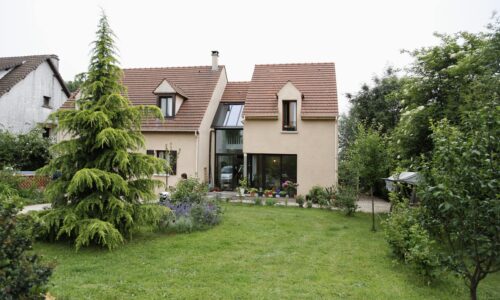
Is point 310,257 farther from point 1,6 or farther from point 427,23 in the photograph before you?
Answer: point 1,6

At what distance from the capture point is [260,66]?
2309cm

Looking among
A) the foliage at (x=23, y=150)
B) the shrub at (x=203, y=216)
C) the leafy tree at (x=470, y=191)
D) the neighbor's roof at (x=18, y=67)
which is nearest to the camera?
the leafy tree at (x=470, y=191)

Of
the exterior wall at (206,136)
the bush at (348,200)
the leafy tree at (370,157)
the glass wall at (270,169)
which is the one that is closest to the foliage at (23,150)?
the exterior wall at (206,136)

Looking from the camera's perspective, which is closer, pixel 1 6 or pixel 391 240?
pixel 391 240

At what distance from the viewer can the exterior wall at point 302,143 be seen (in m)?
19.1

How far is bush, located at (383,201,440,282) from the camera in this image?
6273 mm

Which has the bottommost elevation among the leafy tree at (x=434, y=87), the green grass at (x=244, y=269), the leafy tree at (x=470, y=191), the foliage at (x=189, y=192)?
the green grass at (x=244, y=269)

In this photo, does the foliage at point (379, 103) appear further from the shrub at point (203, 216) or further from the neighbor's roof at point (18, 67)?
the neighbor's roof at point (18, 67)

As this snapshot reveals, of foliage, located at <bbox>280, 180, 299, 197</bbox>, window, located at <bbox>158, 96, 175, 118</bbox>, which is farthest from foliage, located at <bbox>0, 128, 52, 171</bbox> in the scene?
foliage, located at <bbox>280, 180, 299, 197</bbox>

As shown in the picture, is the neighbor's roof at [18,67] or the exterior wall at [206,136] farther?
the neighbor's roof at [18,67]

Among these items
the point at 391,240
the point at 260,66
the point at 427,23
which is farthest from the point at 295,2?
the point at 391,240

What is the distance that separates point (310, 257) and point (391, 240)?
2.12 metres

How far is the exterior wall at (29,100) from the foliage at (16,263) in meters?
22.9

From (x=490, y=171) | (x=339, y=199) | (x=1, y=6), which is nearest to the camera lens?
(x=490, y=171)
